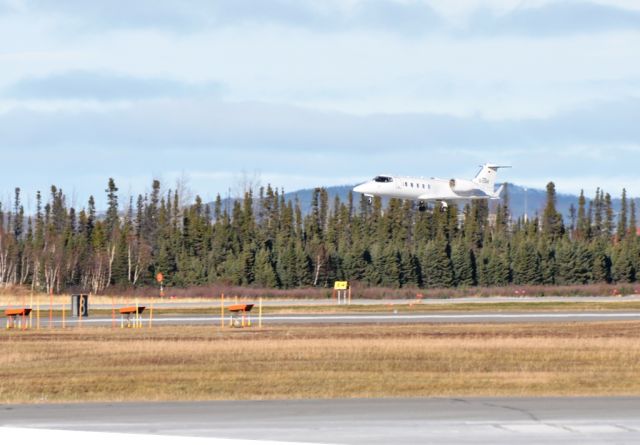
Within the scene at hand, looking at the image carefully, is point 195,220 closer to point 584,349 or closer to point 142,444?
point 584,349

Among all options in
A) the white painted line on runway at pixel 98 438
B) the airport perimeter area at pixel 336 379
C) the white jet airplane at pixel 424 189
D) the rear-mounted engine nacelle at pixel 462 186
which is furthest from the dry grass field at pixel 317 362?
the rear-mounted engine nacelle at pixel 462 186

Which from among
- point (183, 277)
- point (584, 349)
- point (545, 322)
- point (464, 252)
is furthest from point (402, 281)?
point (584, 349)

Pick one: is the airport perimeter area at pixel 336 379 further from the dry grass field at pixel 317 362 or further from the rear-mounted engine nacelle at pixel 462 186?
the rear-mounted engine nacelle at pixel 462 186

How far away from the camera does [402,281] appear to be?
149250 mm

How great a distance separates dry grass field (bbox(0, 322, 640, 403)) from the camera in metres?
29.0

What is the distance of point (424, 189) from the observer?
85.1 meters

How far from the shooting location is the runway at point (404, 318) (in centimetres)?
5966

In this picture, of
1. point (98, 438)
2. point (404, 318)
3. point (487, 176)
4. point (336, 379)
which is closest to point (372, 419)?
point (98, 438)

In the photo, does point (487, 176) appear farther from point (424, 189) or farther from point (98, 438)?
point (98, 438)

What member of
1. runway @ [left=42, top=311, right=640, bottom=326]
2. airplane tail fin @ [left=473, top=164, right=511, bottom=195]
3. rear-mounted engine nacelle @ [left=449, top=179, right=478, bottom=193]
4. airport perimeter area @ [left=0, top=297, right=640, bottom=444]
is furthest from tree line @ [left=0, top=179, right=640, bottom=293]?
airport perimeter area @ [left=0, top=297, right=640, bottom=444]

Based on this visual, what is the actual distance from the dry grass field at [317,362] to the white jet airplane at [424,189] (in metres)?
28.5

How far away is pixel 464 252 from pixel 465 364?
117m

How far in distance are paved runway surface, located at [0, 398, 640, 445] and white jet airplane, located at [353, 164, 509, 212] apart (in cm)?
5302

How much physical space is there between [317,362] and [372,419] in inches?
579
